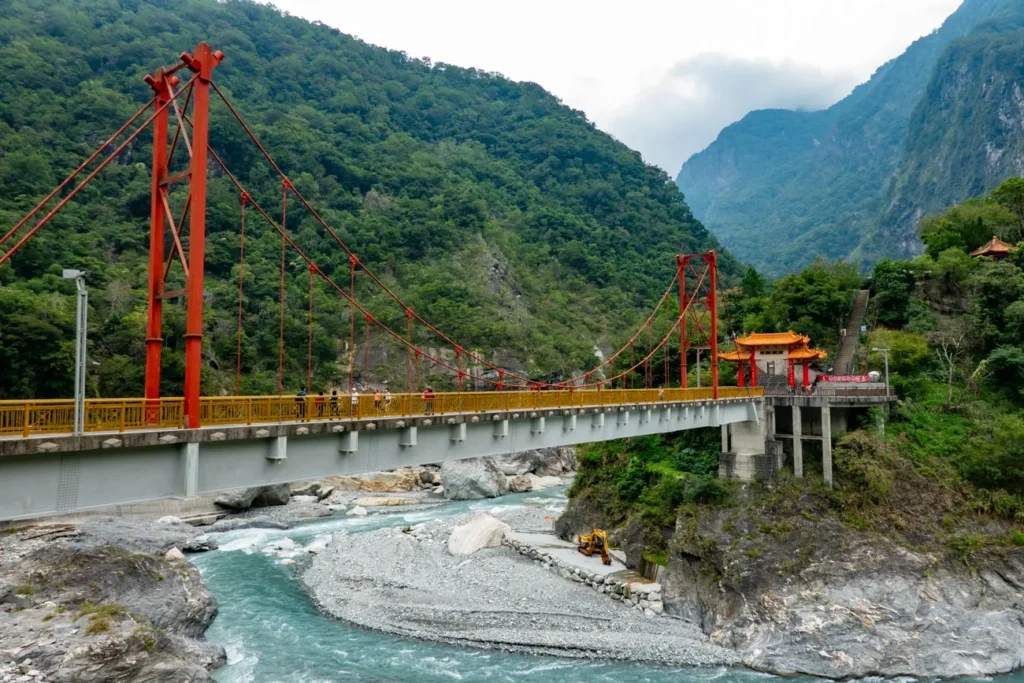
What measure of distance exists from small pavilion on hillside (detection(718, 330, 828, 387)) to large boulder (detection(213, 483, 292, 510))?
26.6m

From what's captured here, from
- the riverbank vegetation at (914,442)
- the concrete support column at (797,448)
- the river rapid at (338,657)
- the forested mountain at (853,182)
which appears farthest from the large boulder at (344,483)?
the forested mountain at (853,182)

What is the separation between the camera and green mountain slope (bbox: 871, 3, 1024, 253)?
96250 mm

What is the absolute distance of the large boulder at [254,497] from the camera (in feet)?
121

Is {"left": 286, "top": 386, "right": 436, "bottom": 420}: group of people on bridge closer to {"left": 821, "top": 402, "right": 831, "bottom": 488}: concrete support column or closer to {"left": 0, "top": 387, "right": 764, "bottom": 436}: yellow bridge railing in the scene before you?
{"left": 0, "top": 387, "right": 764, "bottom": 436}: yellow bridge railing

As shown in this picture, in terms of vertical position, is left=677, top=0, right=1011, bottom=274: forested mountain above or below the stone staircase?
above

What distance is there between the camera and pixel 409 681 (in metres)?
17.3

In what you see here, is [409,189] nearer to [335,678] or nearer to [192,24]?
[192,24]

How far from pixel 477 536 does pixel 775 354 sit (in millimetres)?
17091

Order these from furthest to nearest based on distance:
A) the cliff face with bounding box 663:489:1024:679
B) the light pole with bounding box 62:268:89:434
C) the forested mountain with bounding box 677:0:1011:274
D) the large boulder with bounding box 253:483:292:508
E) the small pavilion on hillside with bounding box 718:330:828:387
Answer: the forested mountain with bounding box 677:0:1011:274, the large boulder with bounding box 253:483:292:508, the small pavilion on hillside with bounding box 718:330:828:387, the cliff face with bounding box 663:489:1024:679, the light pole with bounding box 62:268:89:434

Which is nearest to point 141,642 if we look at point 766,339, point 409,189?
point 766,339

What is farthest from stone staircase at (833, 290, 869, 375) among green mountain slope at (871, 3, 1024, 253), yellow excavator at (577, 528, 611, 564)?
green mountain slope at (871, 3, 1024, 253)

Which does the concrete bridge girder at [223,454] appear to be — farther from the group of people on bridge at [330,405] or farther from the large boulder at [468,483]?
the large boulder at [468,483]

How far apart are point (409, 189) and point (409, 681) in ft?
232

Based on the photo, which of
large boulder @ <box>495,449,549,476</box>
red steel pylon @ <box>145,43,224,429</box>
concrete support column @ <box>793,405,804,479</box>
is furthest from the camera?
large boulder @ <box>495,449,549,476</box>
